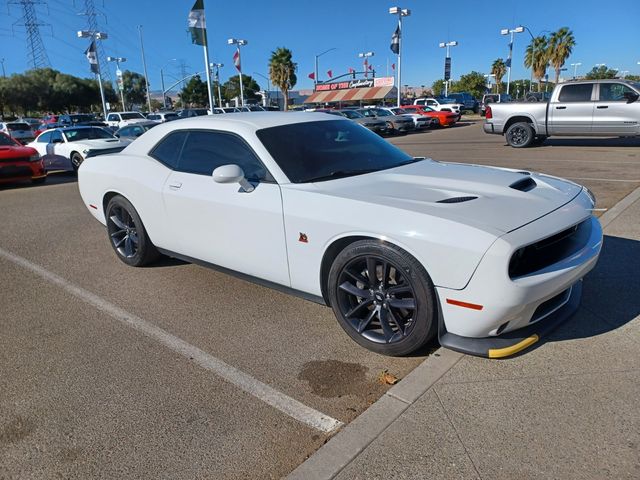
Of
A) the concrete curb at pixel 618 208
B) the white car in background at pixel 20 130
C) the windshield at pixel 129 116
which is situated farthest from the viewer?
the windshield at pixel 129 116

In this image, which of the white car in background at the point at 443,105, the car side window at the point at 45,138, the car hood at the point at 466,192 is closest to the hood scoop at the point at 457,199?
the car hood at the point at 466,192

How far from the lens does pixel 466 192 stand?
3.22 m

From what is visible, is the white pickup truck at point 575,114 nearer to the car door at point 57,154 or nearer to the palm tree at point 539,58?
the car door at point 57,154

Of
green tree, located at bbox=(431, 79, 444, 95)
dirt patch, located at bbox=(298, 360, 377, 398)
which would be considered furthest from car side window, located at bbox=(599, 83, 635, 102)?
green tree, located at bbox=(431, 79, 444, 95)

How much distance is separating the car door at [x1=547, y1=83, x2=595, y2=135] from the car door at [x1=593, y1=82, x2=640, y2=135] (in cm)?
19

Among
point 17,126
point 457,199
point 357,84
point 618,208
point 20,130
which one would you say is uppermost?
point 357,84

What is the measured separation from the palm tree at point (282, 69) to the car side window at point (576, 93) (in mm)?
52930

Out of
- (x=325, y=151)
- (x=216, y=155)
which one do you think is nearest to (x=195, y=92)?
(x=216, y=155)

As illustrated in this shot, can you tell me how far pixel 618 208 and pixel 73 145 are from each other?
12577 mm

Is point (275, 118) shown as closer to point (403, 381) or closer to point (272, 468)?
point (403, 381)

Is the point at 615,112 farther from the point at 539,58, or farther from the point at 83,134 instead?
the point at 539,58

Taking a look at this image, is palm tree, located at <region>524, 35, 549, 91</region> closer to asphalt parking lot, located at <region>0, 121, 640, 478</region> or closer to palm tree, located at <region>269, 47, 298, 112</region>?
palm tree, located at <region>269, 47, 298, 112</region>

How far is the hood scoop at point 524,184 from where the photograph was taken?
11.0ft

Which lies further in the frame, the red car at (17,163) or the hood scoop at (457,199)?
the red car at (17,163)
